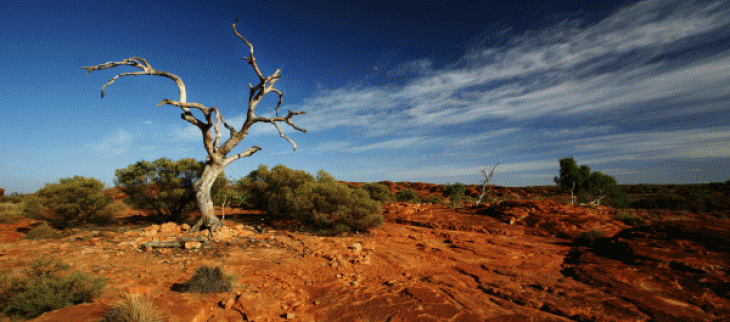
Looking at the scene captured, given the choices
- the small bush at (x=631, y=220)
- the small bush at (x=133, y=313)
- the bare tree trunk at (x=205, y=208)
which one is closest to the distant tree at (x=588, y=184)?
the small bush at (x=631, y=220)

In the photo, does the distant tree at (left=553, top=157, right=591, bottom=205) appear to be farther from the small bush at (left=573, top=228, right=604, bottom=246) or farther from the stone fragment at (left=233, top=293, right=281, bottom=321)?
the stone fragment at (left=233, top=293, right=281, bottom=321)

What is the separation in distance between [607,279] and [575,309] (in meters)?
2.03

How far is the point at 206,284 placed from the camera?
4562mm

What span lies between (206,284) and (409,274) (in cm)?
399

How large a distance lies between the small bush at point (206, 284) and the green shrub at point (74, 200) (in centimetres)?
946

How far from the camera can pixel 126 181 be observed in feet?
36.9

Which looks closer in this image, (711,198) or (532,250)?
(532,250)

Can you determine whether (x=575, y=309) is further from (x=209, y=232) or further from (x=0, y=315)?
(x=209, y=232)

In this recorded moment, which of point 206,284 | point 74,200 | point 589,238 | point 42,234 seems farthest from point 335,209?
point 74,200

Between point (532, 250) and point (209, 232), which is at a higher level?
point (209, 232)

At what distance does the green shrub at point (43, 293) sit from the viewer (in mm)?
3498

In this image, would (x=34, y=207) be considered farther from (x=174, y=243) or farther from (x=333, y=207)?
(x=333, y=207)

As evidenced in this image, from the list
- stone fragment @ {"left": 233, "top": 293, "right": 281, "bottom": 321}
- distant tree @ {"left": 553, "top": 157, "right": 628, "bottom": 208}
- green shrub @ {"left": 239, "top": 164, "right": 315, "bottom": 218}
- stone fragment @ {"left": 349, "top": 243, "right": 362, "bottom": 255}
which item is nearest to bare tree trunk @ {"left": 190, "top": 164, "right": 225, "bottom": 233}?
green shrub @ {"left": 239, "top": 164, "right": 315, "bottom": 218}

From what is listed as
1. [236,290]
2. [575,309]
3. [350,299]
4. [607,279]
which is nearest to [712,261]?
[607,279]
